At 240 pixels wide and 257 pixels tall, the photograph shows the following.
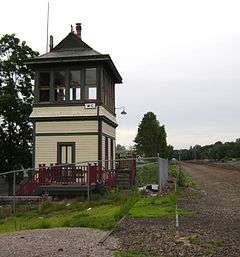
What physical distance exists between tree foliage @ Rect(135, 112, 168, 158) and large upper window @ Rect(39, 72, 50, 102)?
2285 inches

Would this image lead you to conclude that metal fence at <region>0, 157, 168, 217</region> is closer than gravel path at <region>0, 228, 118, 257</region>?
No

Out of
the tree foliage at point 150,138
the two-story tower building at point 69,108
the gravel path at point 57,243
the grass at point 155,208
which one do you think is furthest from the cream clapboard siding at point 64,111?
the tree foliage at point 150,138

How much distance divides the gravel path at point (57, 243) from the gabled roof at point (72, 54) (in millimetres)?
14730

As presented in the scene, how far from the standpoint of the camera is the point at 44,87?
88.3ft

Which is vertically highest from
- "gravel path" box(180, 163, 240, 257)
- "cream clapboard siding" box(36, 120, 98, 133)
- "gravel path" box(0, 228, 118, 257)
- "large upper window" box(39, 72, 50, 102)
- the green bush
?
"large upper window" box(39, 72, 50, 102)

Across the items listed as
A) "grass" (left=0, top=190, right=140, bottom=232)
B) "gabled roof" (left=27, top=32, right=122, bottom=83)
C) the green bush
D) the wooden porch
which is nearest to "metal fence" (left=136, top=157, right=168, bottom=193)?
the wooden porch

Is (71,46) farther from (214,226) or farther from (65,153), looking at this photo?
(214,226)

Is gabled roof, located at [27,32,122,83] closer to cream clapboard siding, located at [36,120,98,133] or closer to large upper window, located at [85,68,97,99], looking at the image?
large upper window, located at [85,68,97,99]

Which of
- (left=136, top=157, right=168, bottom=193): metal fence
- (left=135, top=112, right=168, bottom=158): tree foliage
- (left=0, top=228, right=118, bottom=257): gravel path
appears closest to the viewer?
(left=0, top=228, right=118, bottom=257): gravel path

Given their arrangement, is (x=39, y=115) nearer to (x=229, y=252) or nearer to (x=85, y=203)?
(x=85, y=203)

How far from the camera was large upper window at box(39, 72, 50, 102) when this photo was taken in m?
26.9

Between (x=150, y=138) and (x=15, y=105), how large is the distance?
57018 millimetres

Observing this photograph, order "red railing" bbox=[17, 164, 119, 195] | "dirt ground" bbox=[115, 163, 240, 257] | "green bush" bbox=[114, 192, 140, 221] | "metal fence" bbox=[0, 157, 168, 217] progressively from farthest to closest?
"red railing" bbox=[17, 164, 119, 195]
"metal fence" bbox=[0, 157, 168, 217]
"green bush" bbox=[114, 192, 140, 221]
"dirt ground" bbox=[115, 163, 240, 257]

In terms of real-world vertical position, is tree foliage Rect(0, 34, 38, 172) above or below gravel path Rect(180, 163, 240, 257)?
above
